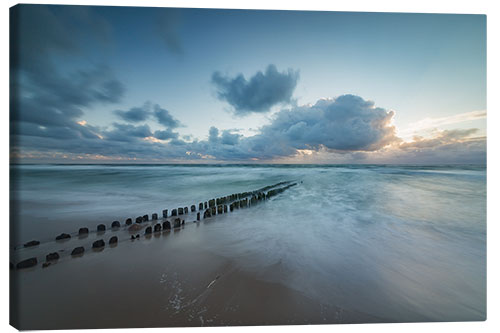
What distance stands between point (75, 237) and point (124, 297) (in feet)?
8.17

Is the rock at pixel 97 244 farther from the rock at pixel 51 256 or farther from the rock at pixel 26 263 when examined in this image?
the rock at pixel 26 263

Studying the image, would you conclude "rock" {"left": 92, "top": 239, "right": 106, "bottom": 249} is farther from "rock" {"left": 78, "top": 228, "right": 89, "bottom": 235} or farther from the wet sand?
"rock" {"left": 78, "top": 228, "right": 89, "bottom": 235}

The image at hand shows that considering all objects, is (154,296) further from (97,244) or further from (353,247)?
(353,247)

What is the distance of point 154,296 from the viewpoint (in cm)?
208

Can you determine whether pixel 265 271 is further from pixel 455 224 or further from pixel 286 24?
pixel 455 224

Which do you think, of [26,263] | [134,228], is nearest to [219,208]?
[134,228]

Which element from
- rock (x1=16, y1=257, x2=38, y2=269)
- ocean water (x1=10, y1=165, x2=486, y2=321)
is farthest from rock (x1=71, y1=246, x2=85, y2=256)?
ocean water (x1=10, y1=165, x2=486, y2=321)

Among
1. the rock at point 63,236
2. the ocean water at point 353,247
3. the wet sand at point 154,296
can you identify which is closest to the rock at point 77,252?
the wet sand at point 154,296

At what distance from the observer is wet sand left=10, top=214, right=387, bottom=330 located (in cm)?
193

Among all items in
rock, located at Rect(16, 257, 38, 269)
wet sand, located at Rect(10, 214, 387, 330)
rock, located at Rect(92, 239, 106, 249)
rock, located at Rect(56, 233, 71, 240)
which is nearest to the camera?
wet sand, located at Rect(10, 214, 387, 330)

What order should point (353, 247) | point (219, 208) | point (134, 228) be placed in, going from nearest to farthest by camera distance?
point (353, 247) < point (134, 228) < point (219, 208)

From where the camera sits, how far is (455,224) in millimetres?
→ 4383

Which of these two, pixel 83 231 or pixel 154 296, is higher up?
pixel 83 231

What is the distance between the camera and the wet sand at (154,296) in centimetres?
193
